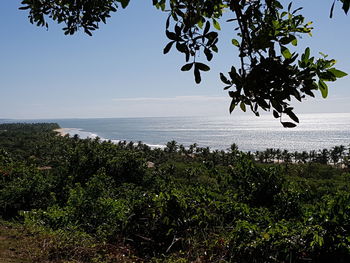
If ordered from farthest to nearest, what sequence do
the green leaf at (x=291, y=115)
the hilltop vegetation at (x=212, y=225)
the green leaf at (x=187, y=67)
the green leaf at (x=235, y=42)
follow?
the hilltop vegetation at (x=212, y=225)
the green leaf at (x=235, y=42)
the green leaf at (x=187, y=67)
the green leaf at (x=291, y=115)

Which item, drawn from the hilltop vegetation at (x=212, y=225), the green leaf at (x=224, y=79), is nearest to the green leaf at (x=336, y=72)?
the green leaf at (x=224, y=79)

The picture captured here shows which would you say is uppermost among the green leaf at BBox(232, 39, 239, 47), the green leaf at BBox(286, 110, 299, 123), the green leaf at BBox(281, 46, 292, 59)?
the green leaf at BBox(232, 39, 239, 47)

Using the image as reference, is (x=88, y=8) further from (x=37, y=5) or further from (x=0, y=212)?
(x=0, y=212)

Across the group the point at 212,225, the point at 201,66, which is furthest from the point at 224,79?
the point at 212,225

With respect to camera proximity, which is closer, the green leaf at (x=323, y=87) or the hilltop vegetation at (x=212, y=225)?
the green leaf at (x=323, y=87)

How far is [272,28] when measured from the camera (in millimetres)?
1721

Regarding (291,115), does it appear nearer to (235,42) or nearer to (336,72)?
(336,72)

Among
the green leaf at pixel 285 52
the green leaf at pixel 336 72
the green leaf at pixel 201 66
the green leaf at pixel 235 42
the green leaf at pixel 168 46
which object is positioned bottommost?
the green leaf at pixel 336 72

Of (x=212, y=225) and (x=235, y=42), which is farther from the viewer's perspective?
(x=212, y=225)

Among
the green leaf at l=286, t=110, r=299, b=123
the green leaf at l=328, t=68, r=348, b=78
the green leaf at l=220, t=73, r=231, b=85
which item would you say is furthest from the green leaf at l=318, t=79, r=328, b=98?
the green leaf at l=220, t=73, r=231, b=85

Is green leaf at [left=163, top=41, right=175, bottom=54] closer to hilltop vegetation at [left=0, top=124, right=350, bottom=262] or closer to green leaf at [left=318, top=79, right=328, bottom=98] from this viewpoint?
green leaf at [left=318, top=79, right=328, bottom=98]

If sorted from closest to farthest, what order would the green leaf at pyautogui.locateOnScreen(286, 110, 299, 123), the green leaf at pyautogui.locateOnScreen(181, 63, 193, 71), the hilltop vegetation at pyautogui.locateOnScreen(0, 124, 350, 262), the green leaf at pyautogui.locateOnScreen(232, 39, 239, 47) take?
the green leaf at pyautogui.locateOnScreen(286, 110, 299, 123)
the green leaf at pyautogui.locateOnScreen(181, 63, 193, 71)
the green leaf at pyautogui.locateOnScreen(232, 39, 239, 47)
the hilltop vegetation at pyautogui.locateOnScreen(0, 124, 350, 262)

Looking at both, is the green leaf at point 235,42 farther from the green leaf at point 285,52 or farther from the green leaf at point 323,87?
the green leaf at point 323,87

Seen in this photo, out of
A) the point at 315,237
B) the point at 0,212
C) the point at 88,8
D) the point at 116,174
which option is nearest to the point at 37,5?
the point at 88,8
